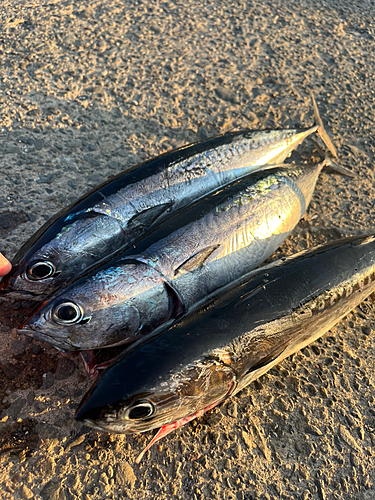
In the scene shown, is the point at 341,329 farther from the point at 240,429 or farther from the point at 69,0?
the point at 69,0

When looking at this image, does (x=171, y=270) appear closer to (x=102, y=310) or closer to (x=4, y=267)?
(x=102, y=310)

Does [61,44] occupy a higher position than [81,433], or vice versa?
[61,44]

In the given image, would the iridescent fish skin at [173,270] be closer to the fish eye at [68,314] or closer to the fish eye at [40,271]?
the fish eye at [68,314]

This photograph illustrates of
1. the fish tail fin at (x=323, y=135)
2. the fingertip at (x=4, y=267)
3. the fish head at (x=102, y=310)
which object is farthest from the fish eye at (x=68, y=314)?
the fish tail fin at (x=323, y=135)

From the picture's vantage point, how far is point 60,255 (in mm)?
2723

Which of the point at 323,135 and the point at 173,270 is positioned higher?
the point at 323,135

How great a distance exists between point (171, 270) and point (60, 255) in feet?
2.56

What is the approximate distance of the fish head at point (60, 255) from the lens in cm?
268

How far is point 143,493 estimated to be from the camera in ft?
7.43

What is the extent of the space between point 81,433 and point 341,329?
1.92 meters

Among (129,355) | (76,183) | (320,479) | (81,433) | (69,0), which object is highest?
(69,0)

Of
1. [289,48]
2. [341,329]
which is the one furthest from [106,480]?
[289,48]

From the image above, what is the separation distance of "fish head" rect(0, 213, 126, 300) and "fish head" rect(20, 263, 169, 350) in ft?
0.99

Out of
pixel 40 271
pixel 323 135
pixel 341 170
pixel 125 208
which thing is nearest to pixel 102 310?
pixel 40 271
